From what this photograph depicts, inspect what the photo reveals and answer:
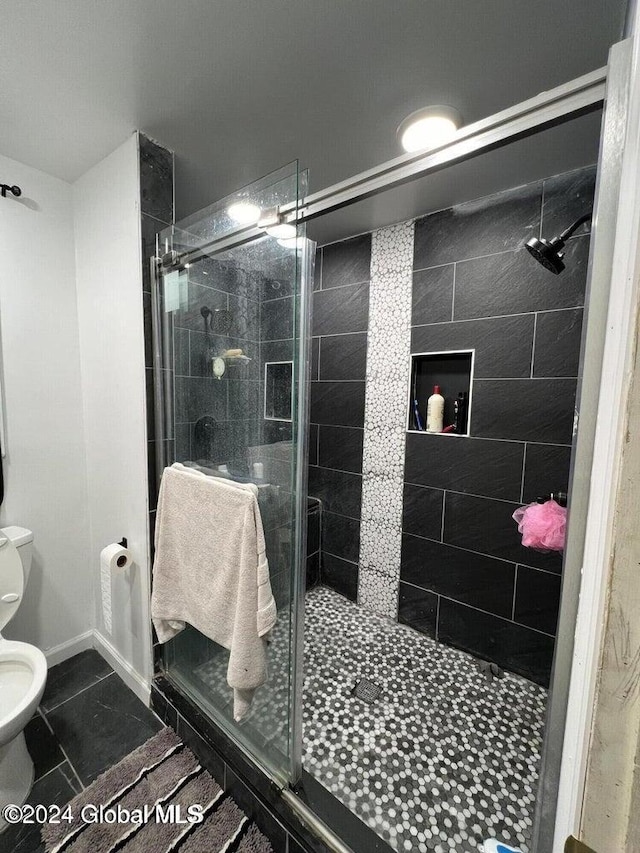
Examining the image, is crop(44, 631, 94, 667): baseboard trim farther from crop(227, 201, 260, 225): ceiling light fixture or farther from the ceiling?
the ceiling

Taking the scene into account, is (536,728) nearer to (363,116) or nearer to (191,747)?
(191,747)

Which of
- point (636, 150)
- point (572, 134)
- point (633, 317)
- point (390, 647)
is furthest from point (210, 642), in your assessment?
point (572, 134)

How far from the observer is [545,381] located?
147 centimetres

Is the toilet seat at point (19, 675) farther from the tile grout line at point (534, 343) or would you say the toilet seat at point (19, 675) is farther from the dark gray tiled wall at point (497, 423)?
the tile grout line at point (534, 343)

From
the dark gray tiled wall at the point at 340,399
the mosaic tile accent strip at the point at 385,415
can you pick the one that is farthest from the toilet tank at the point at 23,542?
the mosaic tile accent strip at the point at 385,415

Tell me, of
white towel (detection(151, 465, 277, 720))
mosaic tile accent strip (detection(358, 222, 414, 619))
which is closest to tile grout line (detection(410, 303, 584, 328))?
mosaic tile accent strip (detection(358, 222, 414, 619))

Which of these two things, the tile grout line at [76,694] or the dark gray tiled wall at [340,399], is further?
the dark gray tiled wall at [340,399]

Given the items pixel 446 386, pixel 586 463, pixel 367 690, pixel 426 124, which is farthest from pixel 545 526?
pixel 426 124

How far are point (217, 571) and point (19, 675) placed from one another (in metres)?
0.91

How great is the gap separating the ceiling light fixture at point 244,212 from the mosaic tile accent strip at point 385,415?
108 cm

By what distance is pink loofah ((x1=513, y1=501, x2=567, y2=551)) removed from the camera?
1238 mm

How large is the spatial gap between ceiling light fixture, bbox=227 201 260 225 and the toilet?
1.55 meters

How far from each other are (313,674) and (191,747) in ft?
1.86

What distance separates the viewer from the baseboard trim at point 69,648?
162 cm
